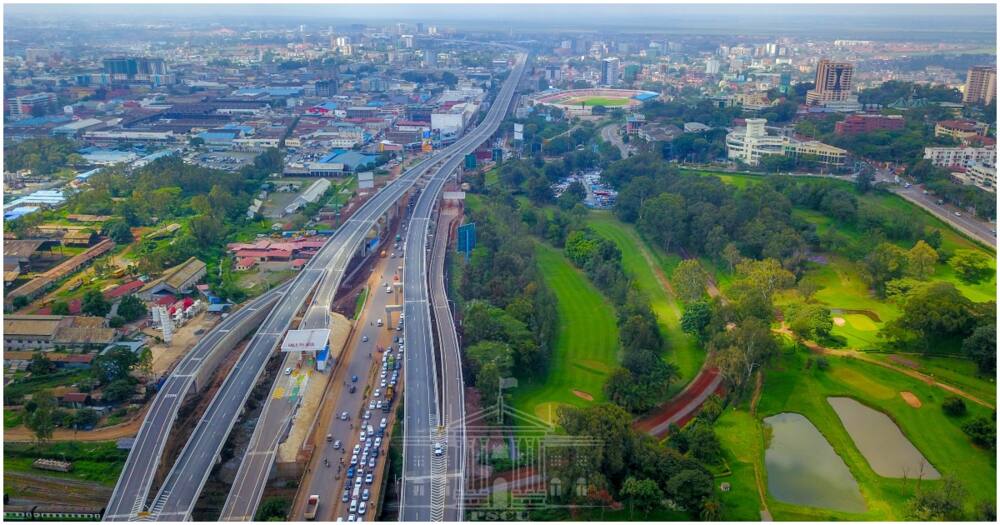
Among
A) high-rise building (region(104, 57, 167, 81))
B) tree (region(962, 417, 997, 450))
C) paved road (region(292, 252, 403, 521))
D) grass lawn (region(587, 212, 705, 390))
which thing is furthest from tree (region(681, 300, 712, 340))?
high-rise building (region(104, 57, 167, 81))

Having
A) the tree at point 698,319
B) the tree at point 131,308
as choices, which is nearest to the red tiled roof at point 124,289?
the tree at point 131,308

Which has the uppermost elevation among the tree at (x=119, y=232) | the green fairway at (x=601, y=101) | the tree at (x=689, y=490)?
the green fairway at (x=601, y=101)

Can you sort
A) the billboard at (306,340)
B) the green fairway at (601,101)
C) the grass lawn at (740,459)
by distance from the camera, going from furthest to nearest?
the green fairway at (601,101), the billboard at (306,340), the grass lawn at (740,459)

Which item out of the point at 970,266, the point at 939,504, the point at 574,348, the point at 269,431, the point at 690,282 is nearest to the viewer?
the point at 939,504

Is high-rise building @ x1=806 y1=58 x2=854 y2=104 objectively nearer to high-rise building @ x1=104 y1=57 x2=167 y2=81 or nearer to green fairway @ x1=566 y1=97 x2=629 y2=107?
green fairway @ x1=566 y1=97 x2=629 y2=107

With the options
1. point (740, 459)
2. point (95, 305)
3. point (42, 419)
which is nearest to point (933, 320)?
point (740, 459)

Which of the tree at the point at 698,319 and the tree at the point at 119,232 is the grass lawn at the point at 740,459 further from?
the tree at the point at 119,232

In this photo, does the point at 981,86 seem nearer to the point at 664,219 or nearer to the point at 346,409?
the point at 664,219
